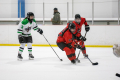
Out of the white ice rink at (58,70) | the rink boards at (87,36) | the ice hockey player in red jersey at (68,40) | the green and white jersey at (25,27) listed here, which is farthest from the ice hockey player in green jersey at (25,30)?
the rink boards at (87,36)

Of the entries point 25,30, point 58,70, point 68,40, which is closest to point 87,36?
point 25,30

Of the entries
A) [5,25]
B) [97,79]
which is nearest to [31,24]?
[97,79]

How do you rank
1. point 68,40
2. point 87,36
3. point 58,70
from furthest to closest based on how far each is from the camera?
point 87,36, point 68,40, point 58,70

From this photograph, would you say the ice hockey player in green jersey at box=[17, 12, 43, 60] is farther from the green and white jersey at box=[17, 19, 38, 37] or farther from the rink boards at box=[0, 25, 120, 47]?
the rink boards at box=[0, 25, 120, 47]

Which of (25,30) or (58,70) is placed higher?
(25,30)

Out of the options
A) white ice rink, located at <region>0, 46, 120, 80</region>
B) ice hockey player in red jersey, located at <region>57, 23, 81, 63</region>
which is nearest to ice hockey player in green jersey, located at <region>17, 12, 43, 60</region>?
white ice rink, located at <region>0, 46, 120, 80</region>

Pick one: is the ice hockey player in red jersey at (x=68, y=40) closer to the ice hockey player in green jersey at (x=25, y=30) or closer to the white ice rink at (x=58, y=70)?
the white ice rink at (x=58, y=70)

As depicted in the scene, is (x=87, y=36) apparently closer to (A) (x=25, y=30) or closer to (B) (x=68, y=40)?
(A) (x=25, y=30)

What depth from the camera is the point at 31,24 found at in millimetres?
3562

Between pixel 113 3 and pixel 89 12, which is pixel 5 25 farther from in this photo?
pixel 113 3

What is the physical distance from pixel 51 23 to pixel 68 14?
75 cm

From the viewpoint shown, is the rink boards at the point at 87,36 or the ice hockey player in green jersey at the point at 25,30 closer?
the ice hockey player in green jersey at the point at 25,30

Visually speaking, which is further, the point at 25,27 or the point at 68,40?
→ the point at 25,27

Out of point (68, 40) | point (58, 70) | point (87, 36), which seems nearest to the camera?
point (58, 70)
